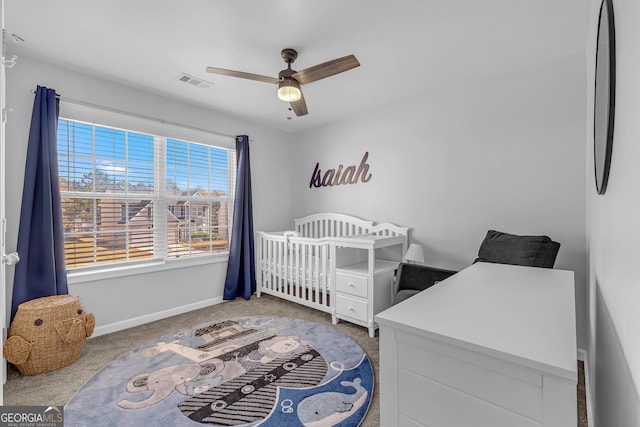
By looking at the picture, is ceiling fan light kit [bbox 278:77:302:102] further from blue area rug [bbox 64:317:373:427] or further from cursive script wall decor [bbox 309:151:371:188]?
blue area rug [bbox 64:317:373:427]

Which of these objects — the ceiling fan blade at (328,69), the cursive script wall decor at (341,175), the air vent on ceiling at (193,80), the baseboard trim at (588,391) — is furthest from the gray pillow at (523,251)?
the air vent on ceiling at (193,80)

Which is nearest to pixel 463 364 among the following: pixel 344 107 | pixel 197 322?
pixel 197 322

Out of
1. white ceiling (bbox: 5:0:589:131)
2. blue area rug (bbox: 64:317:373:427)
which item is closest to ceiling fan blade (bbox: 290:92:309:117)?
white ceiling (bbox: 5:0:589:131)

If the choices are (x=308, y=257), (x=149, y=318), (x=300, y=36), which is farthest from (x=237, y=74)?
(x=149, y=318)

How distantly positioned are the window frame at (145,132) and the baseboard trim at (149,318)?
44 centimetres

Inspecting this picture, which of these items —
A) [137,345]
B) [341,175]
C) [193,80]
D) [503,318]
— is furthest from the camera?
[341,175]

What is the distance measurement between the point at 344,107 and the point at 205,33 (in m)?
1.75

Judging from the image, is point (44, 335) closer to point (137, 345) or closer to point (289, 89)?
point (137, 345)

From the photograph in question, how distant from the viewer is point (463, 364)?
2.39 feet

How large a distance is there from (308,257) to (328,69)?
190 centimetres

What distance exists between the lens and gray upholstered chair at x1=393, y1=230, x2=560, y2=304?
1.89 m

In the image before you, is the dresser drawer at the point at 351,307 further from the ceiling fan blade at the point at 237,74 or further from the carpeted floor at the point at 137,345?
the ceiling fan blade at the point at 237,74

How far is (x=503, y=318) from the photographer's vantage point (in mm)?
848

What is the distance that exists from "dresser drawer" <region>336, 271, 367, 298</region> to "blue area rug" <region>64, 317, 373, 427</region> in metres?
0.42
